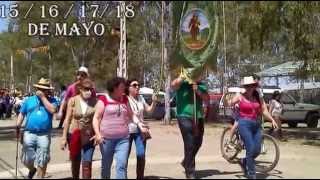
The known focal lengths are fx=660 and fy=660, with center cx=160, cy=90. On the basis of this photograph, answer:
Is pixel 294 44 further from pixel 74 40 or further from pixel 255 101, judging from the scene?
pixel 74 40

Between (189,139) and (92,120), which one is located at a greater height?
(92,120)

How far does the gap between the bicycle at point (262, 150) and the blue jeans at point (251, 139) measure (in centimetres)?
93

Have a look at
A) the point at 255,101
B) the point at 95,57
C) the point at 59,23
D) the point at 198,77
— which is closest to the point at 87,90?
the point at 198,77

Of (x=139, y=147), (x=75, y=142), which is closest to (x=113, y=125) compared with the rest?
(x=75, y=142)

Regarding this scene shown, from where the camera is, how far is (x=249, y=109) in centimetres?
1049

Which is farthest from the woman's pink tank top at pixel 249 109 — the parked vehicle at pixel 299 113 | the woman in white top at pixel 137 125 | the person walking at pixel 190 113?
the parked vehicle at pixel 299 113

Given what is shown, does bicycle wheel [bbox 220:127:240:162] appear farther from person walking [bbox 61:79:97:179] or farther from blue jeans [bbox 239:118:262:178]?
person walking [bbox 61:79:97:179]

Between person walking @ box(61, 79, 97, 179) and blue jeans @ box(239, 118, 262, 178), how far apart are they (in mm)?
2394

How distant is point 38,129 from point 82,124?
795 millimetres

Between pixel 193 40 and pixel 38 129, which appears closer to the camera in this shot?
pixel 193 40

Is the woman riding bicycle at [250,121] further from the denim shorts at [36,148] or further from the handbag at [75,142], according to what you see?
the denim shorts at [36,148]

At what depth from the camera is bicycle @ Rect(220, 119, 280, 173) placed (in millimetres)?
11742

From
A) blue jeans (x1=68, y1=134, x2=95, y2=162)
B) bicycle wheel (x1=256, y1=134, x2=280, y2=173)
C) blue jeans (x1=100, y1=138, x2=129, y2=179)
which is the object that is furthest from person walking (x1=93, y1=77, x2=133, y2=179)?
bicycle wheel (x1=256, y1=134, x2=280, y2=173)

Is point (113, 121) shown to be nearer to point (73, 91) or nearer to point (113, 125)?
point (113, 125)
